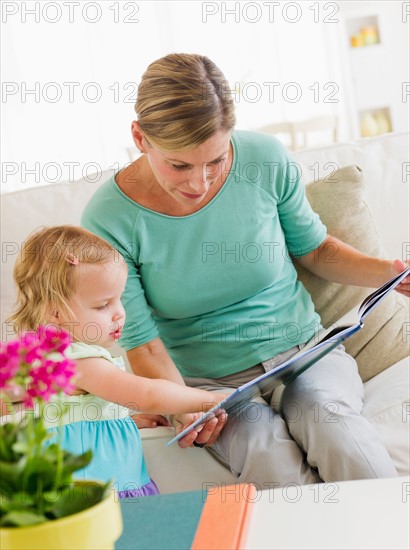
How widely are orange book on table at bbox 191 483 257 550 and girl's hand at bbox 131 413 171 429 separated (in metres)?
0.51

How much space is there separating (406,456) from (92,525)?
86 centimetres

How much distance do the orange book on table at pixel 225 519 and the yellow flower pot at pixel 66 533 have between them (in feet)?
0.76

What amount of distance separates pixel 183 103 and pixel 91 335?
44 centimetres

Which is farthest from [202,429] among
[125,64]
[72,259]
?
[125,64]

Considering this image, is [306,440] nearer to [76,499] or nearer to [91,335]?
[91,335]

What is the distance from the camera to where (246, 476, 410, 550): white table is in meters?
0.87

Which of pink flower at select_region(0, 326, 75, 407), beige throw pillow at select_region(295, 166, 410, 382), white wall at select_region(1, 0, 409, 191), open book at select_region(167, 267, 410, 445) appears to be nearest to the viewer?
pink flower at select_region(0, 326, 75, 407)

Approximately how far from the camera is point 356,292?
1.72 m

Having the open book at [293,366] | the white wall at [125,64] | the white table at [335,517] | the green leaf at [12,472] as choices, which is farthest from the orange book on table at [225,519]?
the white wall at [125,64]

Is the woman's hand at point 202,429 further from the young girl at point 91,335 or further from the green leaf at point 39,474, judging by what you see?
the green leaf at point 39,474

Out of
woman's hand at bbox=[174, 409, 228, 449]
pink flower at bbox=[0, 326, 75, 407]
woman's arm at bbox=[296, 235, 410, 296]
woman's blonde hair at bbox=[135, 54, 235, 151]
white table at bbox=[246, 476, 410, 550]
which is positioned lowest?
woman's hand at bbox=[174, 409, 228, 449]

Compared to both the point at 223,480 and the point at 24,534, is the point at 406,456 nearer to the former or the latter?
the point at 223,480

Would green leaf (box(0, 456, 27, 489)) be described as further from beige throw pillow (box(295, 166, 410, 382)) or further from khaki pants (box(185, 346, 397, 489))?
beige throw pillow (box(295, 166, 410, 382))

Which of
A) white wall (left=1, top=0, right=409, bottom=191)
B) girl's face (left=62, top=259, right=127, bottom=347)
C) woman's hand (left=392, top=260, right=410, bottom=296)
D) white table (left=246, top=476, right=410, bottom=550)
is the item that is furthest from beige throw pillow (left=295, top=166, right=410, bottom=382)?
white wall (left=1, top=0, right=409, bottom=191)
